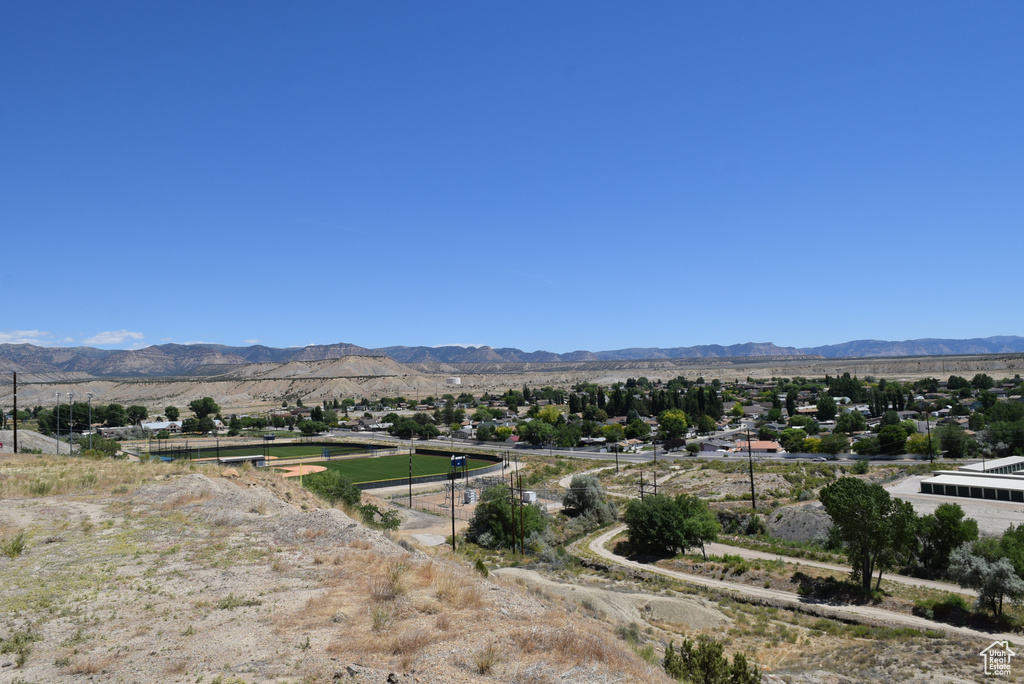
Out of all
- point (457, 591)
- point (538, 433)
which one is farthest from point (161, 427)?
point (457, 591)

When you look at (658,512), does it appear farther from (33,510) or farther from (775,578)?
(33,510)

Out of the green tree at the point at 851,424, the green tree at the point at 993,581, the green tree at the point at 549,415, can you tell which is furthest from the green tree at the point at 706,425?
the green tree at the point at 993,581

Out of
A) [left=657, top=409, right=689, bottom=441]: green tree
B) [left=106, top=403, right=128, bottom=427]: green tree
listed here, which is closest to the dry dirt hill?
[left=657, top=409, right=689, bottom=441]: green tree

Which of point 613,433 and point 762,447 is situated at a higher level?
point 613,433

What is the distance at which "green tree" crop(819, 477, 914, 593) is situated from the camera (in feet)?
90.4

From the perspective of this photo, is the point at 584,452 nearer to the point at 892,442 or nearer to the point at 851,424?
the point at 892,442

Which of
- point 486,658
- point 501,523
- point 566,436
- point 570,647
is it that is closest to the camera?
point 486,658

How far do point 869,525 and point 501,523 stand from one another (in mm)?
20745

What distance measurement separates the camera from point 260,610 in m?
11.4

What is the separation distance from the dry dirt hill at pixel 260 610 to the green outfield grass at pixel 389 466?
151ft

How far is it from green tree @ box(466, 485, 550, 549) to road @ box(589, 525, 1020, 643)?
6682 mm

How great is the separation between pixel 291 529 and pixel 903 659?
19571mm

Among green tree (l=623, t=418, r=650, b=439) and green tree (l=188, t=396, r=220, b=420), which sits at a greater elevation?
green tree (l=188, t=396, r=220, b=420)

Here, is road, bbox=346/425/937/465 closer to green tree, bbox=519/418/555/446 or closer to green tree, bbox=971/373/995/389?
green tree, bbox=519/418/555/446
